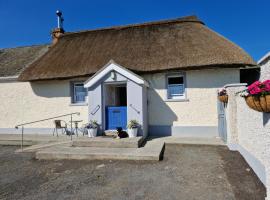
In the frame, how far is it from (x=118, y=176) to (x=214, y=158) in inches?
133

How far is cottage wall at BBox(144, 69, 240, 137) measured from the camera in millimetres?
10422

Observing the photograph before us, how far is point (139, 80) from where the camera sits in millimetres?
9453

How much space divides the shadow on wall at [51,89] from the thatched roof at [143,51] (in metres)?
0.70

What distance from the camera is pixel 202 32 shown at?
1202cm

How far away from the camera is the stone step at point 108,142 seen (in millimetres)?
8259

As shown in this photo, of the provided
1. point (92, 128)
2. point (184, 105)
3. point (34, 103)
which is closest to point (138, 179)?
point (92, 128)

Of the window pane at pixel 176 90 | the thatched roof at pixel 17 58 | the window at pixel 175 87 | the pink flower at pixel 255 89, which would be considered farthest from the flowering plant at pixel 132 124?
the thatched roof at pixel 17 58

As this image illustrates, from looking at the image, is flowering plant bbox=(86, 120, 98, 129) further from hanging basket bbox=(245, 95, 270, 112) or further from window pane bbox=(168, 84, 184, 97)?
hanging basket bbox=(245, 95, 270, 112)

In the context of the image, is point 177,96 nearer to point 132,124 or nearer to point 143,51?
point 143,51

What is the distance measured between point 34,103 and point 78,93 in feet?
9.90

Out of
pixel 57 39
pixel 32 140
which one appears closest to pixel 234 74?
pixel 32 140

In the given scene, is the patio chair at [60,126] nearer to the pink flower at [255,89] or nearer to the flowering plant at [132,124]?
the flowering plant at [132,124]

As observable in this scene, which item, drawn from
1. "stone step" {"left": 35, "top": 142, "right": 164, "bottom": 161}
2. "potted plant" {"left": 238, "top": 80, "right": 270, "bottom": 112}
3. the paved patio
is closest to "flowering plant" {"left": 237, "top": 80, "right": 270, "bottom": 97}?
"potted plant" {"left": 238, "top": 80, "right": 270, "bottom": 112}

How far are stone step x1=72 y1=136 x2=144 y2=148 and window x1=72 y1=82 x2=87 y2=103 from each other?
3.97m
